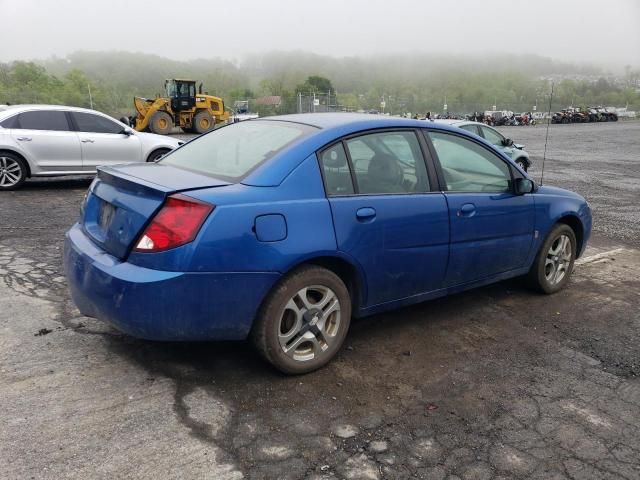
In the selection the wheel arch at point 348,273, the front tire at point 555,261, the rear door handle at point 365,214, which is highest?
the rear door handle at point 365,214

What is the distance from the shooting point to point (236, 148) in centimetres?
376

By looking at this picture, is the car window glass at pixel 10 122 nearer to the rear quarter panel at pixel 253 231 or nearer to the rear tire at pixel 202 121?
the rear quarter panel at pixel 253 231

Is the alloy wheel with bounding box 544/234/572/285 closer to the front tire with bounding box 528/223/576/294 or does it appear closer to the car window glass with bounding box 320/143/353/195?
the front tire with bounding box 528/223/576/294

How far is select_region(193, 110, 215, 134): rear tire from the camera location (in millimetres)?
28031

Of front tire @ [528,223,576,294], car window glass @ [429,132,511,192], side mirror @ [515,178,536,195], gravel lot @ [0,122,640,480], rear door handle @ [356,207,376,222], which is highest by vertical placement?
car window glass @ [429,132,511,192]

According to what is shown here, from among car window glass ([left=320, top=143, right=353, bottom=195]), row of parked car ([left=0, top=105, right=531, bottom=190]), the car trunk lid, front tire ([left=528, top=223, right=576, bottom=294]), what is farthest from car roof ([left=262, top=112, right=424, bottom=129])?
row of parked car ([left=0, top=105, right=531, bottom=190])

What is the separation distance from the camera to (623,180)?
1400cm

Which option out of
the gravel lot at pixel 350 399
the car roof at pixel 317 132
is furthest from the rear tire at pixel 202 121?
the car roof at pixel 317 132

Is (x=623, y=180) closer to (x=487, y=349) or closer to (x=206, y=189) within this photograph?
(x=487, y=349)

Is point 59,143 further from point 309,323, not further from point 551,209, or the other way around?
point 551,209

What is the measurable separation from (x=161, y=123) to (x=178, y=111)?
1589 millimetres

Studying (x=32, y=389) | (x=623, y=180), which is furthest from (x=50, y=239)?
(x=623, y=180)

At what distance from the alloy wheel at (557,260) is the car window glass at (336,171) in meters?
→ 2.37

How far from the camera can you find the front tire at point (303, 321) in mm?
3195
